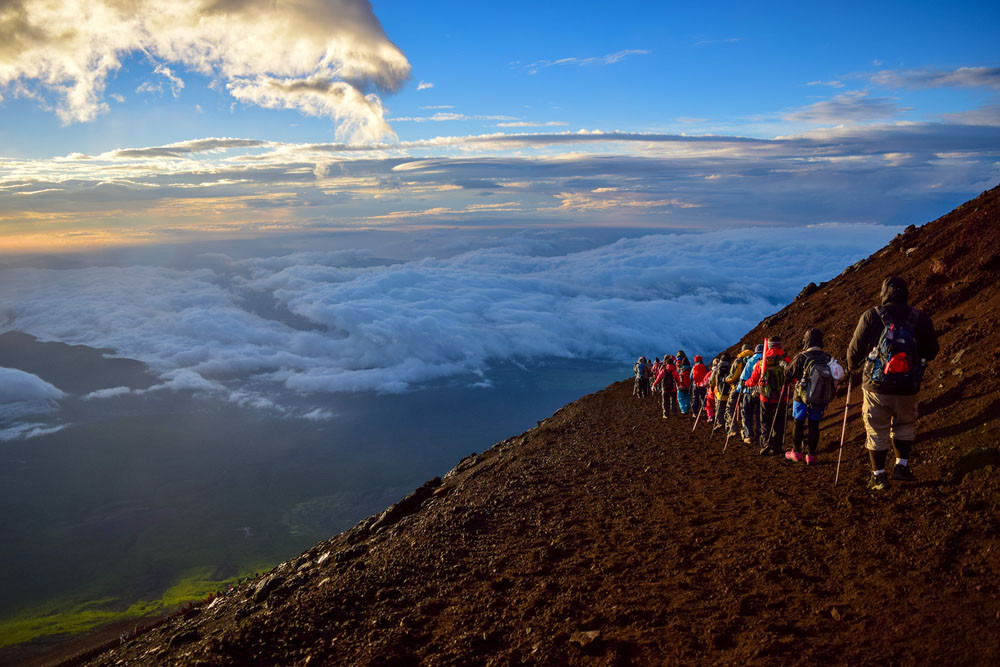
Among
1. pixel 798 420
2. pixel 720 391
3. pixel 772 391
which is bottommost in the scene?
pixel 720 391

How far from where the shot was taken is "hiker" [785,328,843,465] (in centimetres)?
796

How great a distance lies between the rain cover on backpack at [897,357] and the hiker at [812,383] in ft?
5.26

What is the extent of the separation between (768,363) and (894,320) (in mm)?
3581

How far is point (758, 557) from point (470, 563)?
300 centimetres

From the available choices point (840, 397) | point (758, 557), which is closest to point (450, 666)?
point (758, 557)

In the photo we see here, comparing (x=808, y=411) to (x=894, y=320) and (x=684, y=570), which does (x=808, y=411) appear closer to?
(x=894, y=320)

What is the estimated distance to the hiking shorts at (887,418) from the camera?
6.11 meters

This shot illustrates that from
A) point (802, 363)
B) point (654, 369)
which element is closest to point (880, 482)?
point (802, 363)

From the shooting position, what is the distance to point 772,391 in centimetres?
959

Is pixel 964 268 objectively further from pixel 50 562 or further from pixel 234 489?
pixel 234 489

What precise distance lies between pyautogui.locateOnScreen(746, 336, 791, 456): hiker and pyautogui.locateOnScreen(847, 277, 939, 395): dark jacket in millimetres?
2922

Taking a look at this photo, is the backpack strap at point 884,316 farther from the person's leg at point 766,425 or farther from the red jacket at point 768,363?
the person's leg at point 766,425

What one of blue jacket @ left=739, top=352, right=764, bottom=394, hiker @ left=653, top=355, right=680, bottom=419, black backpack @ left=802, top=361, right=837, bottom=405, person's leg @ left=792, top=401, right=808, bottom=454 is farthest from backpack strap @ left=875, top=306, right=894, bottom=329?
hiker @ left=653, top=355, right=680, bottom=419

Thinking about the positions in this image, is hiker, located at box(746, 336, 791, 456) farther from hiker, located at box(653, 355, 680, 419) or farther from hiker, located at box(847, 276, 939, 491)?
hiker, located at box(653, 355, 680, 419)
